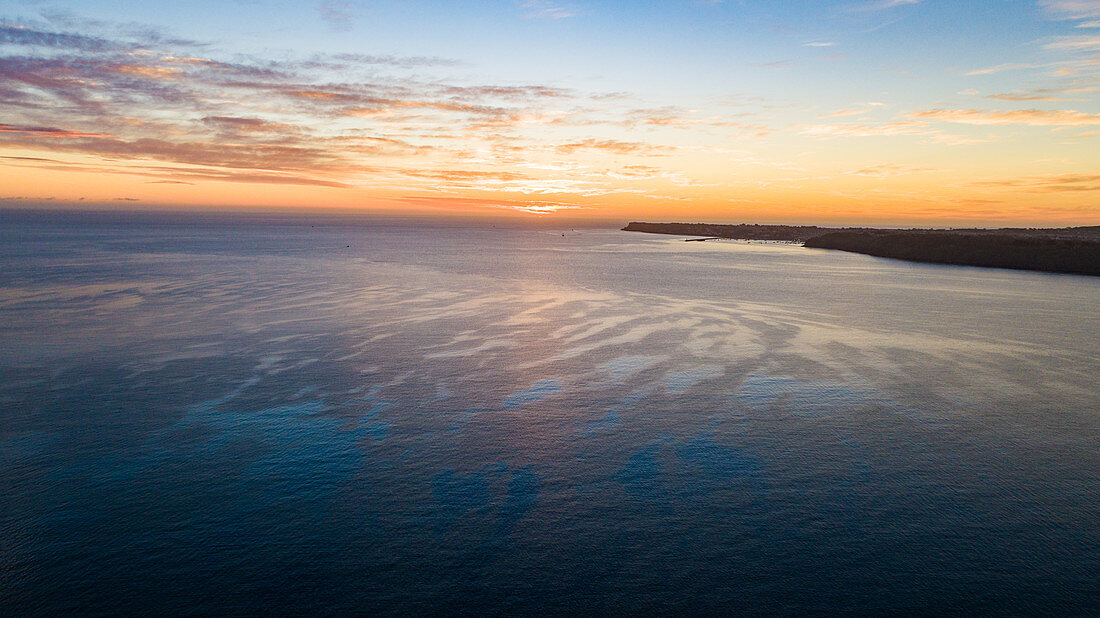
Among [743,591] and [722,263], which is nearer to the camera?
[743,591]

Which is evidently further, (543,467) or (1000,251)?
(1000,251)

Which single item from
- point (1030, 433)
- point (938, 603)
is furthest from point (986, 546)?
point (1030, 433)

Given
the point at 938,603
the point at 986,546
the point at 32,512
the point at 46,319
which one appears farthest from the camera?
the point at 46,319

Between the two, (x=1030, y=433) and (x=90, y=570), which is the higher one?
(x=1030, y=433)

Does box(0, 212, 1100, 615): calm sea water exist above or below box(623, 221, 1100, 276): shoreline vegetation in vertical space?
below

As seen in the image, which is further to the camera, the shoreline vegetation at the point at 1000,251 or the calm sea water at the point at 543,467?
the shoreline vegetation at the point at 1000,251

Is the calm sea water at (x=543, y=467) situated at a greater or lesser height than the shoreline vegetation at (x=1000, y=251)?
lesser

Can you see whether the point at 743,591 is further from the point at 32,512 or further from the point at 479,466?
the point at 32,512

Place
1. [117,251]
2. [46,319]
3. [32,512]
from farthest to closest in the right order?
[117,251] < [46,319] < [32,512]
